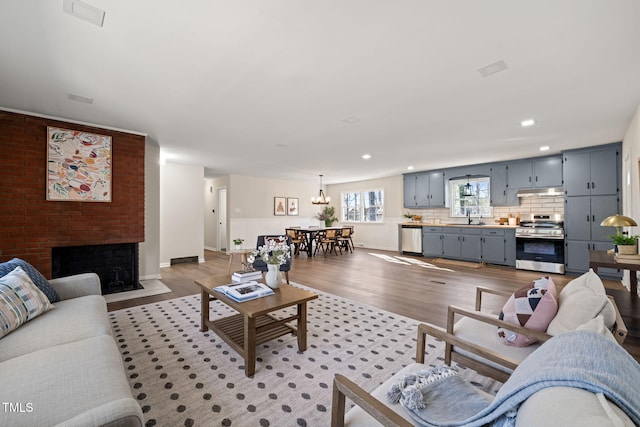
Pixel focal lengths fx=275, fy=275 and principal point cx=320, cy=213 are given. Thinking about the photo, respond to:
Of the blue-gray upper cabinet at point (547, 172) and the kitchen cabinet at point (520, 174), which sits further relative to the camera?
the kitchen cabinet at point (520, 174)

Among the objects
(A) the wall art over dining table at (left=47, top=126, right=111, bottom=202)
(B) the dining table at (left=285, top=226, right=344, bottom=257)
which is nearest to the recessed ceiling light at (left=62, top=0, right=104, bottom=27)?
(A) the wall art over dining table at (left=47, top=126, right=111, bottom=202)

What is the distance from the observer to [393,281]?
4.83m

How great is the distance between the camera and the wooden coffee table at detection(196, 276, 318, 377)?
2082 millimetres

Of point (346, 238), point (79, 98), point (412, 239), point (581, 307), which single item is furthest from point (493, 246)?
point (79, 98)

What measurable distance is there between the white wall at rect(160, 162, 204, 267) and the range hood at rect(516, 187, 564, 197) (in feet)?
24.5

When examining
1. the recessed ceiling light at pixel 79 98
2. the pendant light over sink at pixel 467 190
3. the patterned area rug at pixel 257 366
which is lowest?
the patterned area rug at pixel 257 366

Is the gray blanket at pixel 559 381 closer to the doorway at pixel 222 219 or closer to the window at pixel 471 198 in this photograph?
the window at pixel 471 198

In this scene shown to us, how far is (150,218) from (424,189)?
6.70 meters

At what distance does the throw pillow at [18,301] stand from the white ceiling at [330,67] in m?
1.74

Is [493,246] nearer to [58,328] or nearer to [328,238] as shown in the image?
[328,238]

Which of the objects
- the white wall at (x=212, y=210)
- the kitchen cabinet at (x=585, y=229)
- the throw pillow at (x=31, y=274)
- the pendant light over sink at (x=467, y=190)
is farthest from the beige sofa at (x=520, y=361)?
the white wall at (x=212, y=210)

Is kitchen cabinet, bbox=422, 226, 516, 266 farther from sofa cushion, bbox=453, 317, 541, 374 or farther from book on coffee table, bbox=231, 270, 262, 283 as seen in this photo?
book on coffee table, bbox=231, 270, 262, 283

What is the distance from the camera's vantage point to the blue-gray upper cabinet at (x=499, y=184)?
6.36 m

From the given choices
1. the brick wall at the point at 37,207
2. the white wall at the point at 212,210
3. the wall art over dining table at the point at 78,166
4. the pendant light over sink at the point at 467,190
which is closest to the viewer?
the brick wall at the point at 37,207
